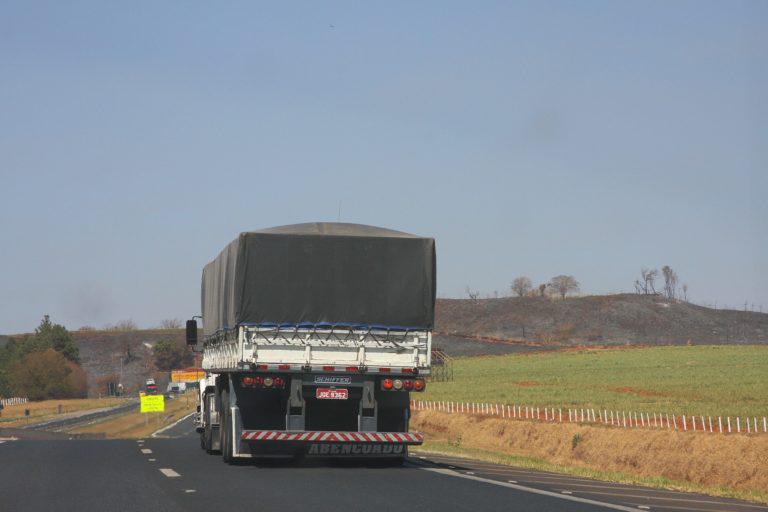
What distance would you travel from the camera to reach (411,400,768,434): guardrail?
39.8 metres

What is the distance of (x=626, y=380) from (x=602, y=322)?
101 m

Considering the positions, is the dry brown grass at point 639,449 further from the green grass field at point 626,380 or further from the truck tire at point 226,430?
the green grass field at point 626,380

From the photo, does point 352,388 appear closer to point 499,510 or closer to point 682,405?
point 499,510

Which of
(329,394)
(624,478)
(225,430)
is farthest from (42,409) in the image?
(624,478)

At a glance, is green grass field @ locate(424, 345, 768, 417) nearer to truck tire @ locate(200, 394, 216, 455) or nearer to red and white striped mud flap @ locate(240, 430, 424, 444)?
truck tire @ locate(200, 394, 216, 455)

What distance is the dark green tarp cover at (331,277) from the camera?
65.4 feet

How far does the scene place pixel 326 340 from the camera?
1978 cm

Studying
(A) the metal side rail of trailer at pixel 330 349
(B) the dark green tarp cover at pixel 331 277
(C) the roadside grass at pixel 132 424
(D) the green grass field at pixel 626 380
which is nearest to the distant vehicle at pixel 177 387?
(C) the roadside grass at pixel 132 424

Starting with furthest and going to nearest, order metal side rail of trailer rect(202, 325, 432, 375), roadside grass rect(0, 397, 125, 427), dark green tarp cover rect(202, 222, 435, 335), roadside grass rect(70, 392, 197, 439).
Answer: roadside grass rect(0, 397, 125, 427) → roadside grass rect(70, 392, 197, 439) → dark green tarp cover rect(202, 222, 435, 335) → metal side rail of trailer rect(202, 325, 432, 375)

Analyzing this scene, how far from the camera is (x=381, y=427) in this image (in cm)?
1984

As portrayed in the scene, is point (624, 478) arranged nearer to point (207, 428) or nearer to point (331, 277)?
point (331, 277)

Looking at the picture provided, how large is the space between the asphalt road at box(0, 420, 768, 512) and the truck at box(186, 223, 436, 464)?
2.04 feet

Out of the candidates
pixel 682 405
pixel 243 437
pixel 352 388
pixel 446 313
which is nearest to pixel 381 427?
pixel 352 388

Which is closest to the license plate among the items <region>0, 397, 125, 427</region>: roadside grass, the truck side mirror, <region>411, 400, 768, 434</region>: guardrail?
the truck side mirror
